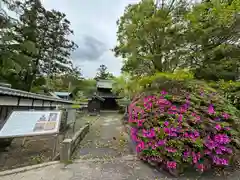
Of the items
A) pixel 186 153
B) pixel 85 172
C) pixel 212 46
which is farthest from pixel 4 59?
pixel 212 46

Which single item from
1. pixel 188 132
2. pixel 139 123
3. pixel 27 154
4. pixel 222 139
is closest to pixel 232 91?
pixel 222 139

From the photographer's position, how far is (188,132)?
3135mm

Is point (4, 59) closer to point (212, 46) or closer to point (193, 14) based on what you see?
point (193, 14)

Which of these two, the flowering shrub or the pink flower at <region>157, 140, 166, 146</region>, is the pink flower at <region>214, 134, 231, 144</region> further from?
the pink flower at <region>157, 140, 166, 146</region>

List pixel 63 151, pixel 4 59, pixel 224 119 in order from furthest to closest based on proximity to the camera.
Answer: pixel 4 59
pixel 63 151
pixel 224 119

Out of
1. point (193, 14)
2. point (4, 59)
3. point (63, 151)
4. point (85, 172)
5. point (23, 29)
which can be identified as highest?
point (23, 29)

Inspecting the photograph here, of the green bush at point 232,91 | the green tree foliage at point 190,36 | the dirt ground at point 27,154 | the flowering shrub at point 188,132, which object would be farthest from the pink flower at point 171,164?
the green tree foliage at point 190,36

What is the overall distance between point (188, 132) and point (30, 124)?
4417mm

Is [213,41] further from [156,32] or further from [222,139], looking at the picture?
[222,139]

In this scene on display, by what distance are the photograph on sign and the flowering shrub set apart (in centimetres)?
276

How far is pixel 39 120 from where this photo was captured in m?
4.14

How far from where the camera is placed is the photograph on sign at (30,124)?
360 centimetres

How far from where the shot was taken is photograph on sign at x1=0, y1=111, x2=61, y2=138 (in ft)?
11.8

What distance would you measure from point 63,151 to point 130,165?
1919 mm
